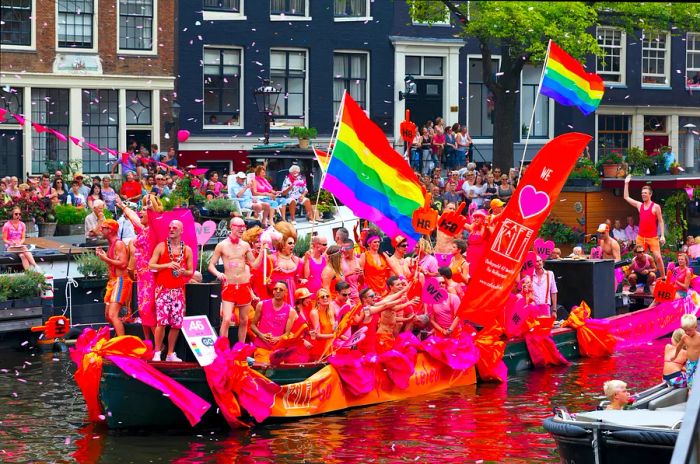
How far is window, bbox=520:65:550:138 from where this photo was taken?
142 feet

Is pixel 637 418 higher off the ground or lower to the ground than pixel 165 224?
lower

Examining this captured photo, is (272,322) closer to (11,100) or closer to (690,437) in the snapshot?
(690,437)

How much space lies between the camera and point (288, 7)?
39125 mm

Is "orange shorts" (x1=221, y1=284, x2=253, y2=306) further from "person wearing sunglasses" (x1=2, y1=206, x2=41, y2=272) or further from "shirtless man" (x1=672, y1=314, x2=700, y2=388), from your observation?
"person wearing sunglasses" (x1=2, y1=206, x2=41, y2=272)

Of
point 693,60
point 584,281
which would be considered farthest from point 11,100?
point 693,60

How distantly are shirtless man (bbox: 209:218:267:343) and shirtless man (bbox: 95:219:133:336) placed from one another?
126cm

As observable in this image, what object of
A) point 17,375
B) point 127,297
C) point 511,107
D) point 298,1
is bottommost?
point 17,375

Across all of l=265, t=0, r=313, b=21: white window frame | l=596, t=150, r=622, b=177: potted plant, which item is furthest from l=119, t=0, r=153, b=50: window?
l=596, t=150, r=622, b=177: potted plant

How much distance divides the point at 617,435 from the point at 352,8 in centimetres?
2944

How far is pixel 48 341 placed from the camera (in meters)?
22.5

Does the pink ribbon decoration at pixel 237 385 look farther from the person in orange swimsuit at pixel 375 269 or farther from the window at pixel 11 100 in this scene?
the window at pixel 11 100

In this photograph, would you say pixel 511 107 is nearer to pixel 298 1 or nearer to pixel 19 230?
pixel 298 1

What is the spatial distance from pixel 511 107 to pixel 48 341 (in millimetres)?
19122

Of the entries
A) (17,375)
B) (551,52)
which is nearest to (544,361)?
(551,52)
